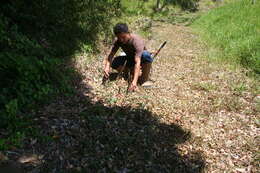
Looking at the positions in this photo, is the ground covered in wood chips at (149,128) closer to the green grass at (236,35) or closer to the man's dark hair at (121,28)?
the man's dark hair at (121,28)

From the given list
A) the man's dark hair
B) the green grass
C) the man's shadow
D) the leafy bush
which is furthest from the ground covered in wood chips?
the green grass

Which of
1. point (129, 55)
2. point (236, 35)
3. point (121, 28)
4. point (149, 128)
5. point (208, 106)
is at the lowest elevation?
point (208, 106)

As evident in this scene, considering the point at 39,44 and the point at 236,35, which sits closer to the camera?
the point at 39,44

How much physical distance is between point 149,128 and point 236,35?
9292mm

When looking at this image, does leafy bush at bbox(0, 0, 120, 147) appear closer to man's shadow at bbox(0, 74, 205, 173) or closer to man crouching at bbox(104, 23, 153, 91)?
man's shadow at bbox(0, 74, 205, 173)

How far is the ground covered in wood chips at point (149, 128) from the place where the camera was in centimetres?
459

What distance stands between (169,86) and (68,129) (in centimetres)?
413

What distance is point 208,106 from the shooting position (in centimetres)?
729

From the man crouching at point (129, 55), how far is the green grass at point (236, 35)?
174 inches

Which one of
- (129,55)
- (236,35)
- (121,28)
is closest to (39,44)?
(129,55)

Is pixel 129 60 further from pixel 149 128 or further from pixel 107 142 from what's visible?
pixel 107 142

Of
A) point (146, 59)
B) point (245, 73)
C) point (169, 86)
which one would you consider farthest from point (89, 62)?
point (245, 73)

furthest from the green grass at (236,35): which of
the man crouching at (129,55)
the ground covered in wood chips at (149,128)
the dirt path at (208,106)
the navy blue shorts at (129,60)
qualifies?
the man crouching at (129,55)

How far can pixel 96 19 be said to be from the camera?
10984 mm
